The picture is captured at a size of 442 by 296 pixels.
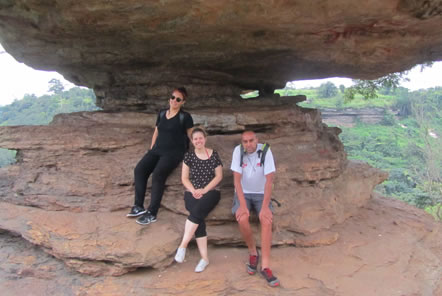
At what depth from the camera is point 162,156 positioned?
180 inches

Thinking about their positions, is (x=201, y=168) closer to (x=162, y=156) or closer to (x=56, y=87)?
(x=162, y=156)

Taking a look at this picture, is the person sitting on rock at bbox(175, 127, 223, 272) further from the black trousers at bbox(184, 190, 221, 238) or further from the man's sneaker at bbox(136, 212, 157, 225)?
the man's sneaker at bbox(136, 212, 157, 225)

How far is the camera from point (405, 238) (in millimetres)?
5215

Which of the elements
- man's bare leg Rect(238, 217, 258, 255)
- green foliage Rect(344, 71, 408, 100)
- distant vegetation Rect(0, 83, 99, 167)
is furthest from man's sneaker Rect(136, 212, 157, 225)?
distant vegetation Rect(0, 83, 99, 167)

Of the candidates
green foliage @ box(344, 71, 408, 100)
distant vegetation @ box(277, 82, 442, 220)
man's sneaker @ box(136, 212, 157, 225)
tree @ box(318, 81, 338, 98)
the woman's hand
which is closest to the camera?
the woman's hand

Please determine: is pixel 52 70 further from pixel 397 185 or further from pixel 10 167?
pixel 397 185

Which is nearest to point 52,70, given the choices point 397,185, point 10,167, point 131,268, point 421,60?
point 10,167

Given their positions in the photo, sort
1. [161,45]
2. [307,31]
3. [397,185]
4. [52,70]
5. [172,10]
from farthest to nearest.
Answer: [397,185]
[52,70]
[161,45]
[307,31]
[172,10]

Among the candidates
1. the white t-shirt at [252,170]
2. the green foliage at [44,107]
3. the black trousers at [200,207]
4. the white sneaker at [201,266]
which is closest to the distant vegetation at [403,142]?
the white t-shirt at [252,170]

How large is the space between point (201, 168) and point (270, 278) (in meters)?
1.56

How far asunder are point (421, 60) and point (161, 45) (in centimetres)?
466

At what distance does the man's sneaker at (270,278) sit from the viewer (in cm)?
377

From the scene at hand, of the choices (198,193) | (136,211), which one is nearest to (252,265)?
(198,193)

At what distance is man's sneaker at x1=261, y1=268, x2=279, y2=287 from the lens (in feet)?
12.4
